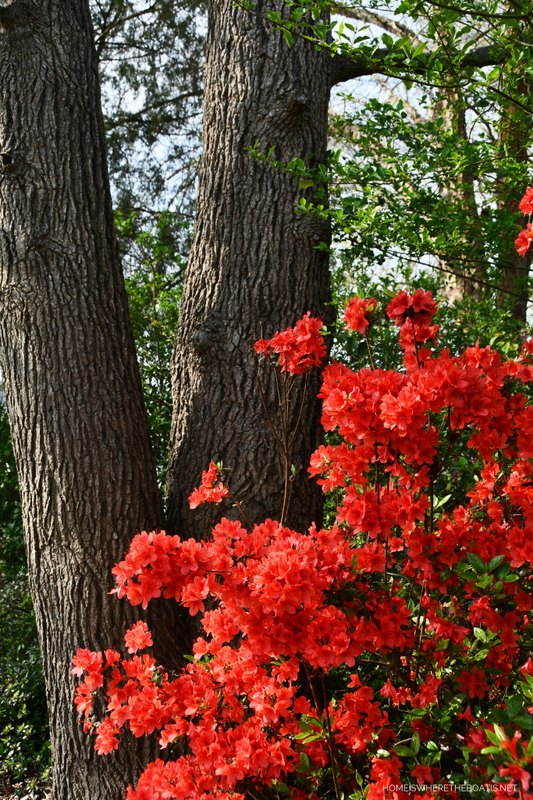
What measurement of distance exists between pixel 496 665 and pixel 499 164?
2223mm

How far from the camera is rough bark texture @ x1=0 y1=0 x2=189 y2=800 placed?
8.46ft

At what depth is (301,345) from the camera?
2254 mm

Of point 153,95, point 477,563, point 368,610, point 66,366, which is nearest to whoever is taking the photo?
point 477,563

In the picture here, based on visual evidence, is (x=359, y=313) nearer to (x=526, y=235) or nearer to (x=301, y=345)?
(x=301, y=345)

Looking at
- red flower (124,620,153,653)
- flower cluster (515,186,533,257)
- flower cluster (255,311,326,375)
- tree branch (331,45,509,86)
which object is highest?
tree branch (331,45,509,86)

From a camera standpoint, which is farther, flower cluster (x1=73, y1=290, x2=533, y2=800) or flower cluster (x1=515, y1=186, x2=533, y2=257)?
flower cluster (x1=515, y1=186, x2=533, y2=257)

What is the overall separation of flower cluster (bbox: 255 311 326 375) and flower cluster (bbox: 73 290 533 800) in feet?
0.59

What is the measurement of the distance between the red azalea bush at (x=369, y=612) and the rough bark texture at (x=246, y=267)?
29.1 inches

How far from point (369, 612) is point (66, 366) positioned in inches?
58.4

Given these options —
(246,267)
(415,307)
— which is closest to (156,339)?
(246,267)

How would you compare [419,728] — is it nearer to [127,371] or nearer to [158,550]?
[158,550]

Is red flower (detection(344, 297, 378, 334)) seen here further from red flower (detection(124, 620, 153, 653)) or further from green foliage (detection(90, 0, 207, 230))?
green foliage (detection(90, 0, 207, 230))

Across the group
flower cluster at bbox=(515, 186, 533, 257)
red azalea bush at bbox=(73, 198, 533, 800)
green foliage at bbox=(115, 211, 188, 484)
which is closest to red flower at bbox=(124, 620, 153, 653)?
red azalea bush at bbox=(73, 198, 533, 800)

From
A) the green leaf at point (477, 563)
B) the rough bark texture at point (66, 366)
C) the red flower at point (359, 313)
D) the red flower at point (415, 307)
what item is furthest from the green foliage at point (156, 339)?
the green leaf at point (477, 563)
